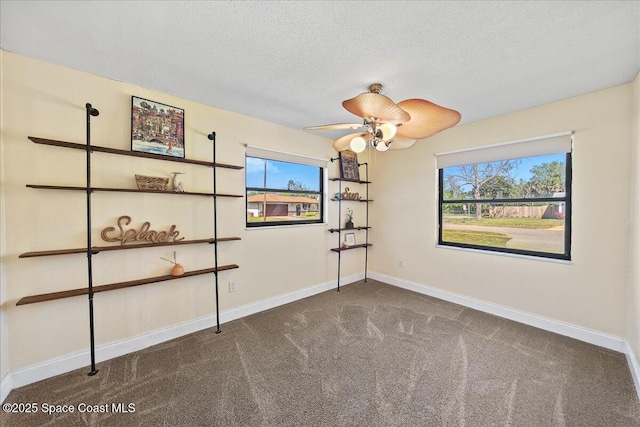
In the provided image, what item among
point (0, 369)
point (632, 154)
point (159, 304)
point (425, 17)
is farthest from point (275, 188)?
point (632, 154)

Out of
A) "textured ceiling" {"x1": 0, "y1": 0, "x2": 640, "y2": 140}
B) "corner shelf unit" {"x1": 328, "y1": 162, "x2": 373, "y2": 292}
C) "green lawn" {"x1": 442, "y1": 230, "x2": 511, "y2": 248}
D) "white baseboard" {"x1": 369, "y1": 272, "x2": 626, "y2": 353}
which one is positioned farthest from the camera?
"corner shelf unit" {"x1": 328, "y1": 162, "x2": 373, "y2": 292}

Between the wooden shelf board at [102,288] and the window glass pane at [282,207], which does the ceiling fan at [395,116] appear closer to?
the window glass pane at [282,207]

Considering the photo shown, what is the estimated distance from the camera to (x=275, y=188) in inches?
136

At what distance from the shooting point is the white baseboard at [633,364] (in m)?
1.85

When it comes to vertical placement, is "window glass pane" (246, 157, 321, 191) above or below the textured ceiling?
below

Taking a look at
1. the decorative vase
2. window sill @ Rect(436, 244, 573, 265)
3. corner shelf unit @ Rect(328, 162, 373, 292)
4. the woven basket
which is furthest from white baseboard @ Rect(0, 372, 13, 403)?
window sill @ Rect(436, 244, 573, 265)

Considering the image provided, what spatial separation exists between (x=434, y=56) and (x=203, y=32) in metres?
1.62

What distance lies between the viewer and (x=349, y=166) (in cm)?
422

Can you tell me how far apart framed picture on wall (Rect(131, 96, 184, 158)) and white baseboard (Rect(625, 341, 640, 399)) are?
14.0 ft

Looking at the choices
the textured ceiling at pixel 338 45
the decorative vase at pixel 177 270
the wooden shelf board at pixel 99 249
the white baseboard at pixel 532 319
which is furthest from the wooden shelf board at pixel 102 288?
the white baseboard at pixel 532 319

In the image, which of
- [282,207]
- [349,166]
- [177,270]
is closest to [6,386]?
[177,270]

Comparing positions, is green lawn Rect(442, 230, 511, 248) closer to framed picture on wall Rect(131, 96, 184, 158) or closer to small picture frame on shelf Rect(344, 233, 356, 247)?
small picture frame on shelf Rect(344, 233, 356, 247)

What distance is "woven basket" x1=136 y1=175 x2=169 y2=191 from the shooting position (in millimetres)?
2275

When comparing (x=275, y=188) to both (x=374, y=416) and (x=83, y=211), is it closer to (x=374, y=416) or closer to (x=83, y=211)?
(x=83, y=211)
